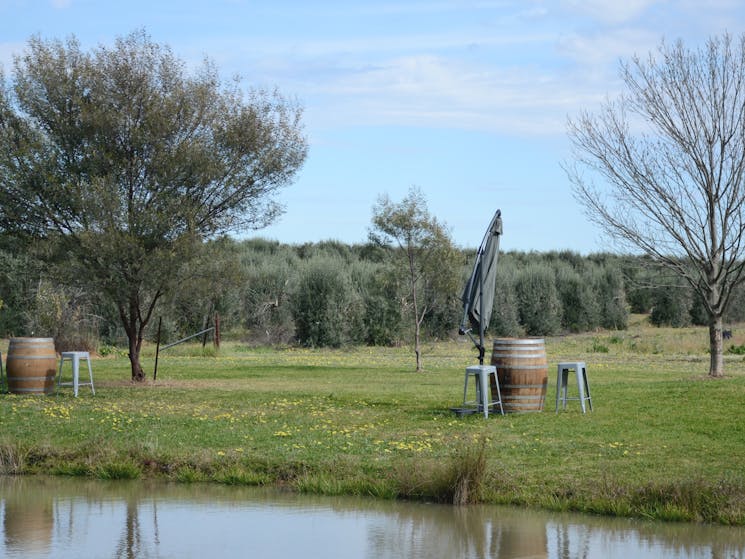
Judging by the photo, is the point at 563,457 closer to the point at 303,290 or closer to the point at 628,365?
the point at 628,365

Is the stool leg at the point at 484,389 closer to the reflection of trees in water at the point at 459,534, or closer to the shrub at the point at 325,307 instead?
the reflection of trees in water at the point at 459,534

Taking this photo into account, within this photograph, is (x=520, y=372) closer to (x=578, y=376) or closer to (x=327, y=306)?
(x=578, y=376)

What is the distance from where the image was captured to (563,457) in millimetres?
11344

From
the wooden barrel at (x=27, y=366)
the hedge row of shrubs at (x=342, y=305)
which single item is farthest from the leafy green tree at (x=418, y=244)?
the wooden barrel at (x=27, y=366)

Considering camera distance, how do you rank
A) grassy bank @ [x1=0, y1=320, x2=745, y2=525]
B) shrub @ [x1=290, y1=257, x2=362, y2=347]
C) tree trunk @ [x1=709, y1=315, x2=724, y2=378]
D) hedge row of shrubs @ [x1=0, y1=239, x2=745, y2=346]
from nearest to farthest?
grassy bank @ [x1=0, y1=320, x2=745, y2=525], tree trunk @ [x1=709, y1=315, x2=724, y2=378], hedge row of shrubs @ [x1=0, y1=239, x2=745, y2=346], shrub @ [x1=290, y1=257, x2=362, y2=347]

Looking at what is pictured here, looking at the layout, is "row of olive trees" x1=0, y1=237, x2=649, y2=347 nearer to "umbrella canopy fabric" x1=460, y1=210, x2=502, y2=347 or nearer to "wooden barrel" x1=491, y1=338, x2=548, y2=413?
"umbrella canopy fabric" x1=460, y1=210, x2=502, y2=347

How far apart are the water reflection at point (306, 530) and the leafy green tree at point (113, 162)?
1098cm

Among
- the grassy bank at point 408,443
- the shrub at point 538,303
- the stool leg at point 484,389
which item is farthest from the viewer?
the shrub at point 538,303

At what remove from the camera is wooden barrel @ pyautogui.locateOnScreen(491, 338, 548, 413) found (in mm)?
15039

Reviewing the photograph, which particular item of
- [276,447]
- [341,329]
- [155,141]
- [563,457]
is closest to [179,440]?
[276,447]

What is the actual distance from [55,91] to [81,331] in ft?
61.7

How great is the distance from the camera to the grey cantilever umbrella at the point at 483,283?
16109mm

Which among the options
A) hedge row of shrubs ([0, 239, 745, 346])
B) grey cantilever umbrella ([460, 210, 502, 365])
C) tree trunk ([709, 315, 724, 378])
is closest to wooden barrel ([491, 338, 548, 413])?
grey cantilever umbrella ([460, 210, 502, 365])

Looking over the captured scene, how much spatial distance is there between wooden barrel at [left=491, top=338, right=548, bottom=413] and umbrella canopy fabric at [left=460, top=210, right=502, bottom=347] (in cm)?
100
